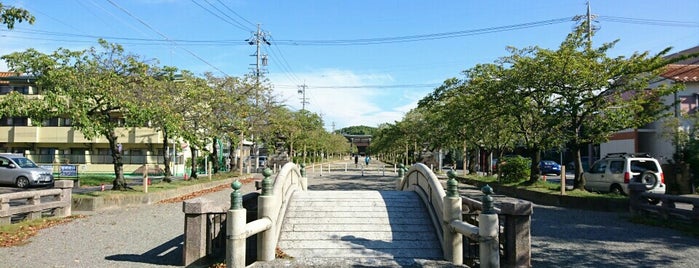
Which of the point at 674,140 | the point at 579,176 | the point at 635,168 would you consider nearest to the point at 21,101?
the point at 579,176

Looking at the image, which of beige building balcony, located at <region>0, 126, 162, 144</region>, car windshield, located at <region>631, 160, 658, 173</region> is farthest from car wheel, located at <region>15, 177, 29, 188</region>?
car windshield, located at <region>631, 160, 658, 173</region>

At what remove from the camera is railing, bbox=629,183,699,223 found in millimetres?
10352

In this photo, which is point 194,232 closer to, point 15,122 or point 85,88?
point 85,88

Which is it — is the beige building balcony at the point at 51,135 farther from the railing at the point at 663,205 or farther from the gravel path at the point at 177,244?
the railing at the point at 663,205

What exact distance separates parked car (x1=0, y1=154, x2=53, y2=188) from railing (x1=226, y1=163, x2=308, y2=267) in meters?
17.8

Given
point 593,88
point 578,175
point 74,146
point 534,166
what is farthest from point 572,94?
point 74,146

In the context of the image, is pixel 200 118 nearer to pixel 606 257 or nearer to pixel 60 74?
pixel 60 74

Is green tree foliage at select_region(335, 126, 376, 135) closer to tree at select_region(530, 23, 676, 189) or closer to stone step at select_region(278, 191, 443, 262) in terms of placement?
tree at select_region(530, 23, 676, 189)

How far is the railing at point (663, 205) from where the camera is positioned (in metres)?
10.4

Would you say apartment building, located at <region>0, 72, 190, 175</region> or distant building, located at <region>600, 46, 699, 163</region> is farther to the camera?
apartment building, located at <region>0, 72, 190, 175</region>

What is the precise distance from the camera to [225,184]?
23.9 meters

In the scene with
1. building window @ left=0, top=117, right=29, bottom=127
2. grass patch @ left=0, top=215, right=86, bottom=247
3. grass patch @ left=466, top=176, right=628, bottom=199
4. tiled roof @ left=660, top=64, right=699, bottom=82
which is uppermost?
tiled roof @ left=660, top=64, right=699, bottom=82

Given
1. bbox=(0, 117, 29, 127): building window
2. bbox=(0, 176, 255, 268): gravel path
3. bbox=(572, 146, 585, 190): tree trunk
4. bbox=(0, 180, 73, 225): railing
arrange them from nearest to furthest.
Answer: bbox=(0, 176, 255, 268): gravel path → bbox=(0, 180, 73, 225): railing → bbox=(572, 146, 585, 190): tree trunk → bbox=(0, 117, 29, 127): building window

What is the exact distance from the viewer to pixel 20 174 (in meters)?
21.2
